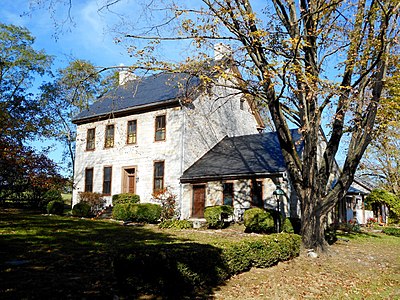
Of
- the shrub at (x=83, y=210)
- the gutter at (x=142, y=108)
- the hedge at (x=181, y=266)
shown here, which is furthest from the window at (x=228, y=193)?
the hedge at (x=181, y=266)

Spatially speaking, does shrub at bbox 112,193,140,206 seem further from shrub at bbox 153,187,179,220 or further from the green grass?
the green grass

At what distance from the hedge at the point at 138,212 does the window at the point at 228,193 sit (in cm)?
370

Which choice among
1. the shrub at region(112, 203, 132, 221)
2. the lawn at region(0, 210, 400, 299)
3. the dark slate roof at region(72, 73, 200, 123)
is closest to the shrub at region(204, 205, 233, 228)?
the shrub at region(112, 203, 132, 221)

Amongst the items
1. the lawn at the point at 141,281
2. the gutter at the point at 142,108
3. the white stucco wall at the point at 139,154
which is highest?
the gutter at the point at 142,108

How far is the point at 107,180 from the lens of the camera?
22844mm

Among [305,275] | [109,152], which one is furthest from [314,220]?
[109,152]

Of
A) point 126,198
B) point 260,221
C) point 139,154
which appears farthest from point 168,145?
point 260,221

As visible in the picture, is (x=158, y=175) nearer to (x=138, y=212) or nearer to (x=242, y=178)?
(x=138, y=212)

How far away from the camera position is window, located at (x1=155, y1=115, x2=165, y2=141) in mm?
20625

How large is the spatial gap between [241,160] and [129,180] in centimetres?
779

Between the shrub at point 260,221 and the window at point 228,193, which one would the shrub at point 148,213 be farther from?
the shrub at point 260,221

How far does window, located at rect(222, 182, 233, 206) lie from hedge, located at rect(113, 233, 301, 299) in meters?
9.55

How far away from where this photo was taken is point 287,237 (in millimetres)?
9938

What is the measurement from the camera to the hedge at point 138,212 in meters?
18.4
